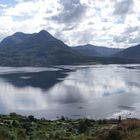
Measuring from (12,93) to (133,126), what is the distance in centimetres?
11750

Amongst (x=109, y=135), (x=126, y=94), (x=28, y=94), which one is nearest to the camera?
(x=109, y=135)

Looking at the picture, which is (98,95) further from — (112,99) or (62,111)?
(62,111)

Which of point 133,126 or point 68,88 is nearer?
point 133,126

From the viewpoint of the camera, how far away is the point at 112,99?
106 m

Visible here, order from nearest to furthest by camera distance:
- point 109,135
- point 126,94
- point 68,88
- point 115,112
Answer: point 109,135, point 115,112, point 126,94, point 68,88

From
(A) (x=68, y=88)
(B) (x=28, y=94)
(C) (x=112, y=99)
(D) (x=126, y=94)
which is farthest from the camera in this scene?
(A) (x=68, y=88)

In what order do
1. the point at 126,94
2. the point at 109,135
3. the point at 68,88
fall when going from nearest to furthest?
the point at 109,135 → the point at 126,94 → the point at 68,88

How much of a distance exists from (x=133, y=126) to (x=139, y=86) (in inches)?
5100

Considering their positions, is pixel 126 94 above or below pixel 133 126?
below

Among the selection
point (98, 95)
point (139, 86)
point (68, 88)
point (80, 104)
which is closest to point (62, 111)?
point (80, 104)

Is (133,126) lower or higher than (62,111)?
higher

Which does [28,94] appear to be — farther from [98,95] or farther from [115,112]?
[115,112]

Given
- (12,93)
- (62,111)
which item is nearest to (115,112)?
(62,111)

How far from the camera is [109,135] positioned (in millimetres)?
16547
